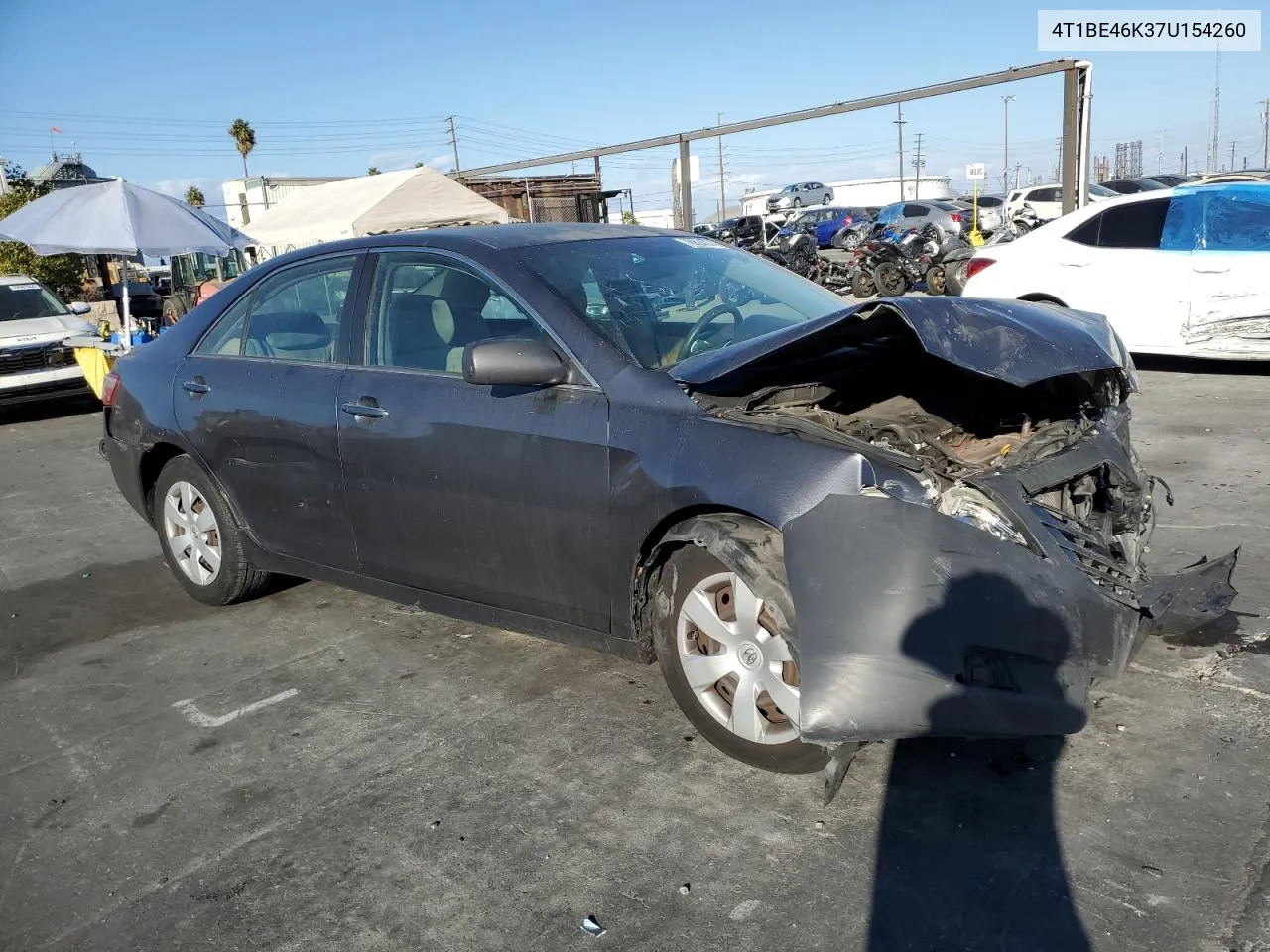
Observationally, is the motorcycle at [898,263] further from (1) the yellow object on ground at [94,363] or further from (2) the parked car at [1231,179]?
(1) the yellow object on ground at [94,363]

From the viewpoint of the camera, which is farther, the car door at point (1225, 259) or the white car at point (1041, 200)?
the white car at point (1041, 200)

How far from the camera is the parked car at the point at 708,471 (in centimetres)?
269

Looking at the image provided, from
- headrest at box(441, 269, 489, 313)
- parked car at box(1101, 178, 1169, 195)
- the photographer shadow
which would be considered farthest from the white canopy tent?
parked car at box(1101, 178, 1169, 195)

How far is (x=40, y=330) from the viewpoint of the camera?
11.9 meters

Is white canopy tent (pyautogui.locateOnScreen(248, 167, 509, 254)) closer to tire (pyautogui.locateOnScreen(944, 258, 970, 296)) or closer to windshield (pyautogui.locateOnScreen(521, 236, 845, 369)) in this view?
tire (pyautogui.locateOnScreen(944, 258, 970, 296))

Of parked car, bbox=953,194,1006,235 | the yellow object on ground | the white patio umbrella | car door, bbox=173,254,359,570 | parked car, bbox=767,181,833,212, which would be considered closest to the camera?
car door, bbox=173,254,359,570

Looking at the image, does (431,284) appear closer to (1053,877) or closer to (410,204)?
(1053,877)

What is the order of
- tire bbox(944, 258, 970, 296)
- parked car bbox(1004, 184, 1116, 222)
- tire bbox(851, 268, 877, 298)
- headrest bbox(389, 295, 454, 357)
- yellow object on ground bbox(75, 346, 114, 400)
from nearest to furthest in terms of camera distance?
headrest bbox(389, 295, 454, 357) < yellow object on ground bbox(75, 346, 114, 400) < tire bbox(944, 258, 970, 296) < tire bbox(851, 268, 877, 298) < parked car bbox(1004, 184, 1116, 222)

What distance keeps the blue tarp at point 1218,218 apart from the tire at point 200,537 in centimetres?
772

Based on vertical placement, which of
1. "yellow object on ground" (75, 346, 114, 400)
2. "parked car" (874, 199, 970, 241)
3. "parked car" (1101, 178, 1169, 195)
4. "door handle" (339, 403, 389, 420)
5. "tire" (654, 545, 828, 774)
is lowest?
"tire" (654, 545, 828, 774)

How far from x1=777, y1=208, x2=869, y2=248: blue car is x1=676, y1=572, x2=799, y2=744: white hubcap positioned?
103ft

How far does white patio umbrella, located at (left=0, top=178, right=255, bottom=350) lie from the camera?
10.9 m

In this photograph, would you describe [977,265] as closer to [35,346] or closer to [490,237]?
[490,237]

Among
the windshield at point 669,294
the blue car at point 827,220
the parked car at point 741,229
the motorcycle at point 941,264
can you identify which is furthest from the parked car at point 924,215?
the windshield at point 669,294
